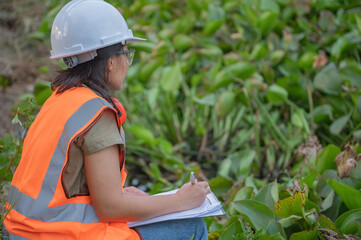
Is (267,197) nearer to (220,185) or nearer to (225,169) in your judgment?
(220,185)

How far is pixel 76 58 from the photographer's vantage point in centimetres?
127

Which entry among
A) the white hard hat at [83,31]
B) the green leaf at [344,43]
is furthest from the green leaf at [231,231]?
the green leaf at [344,43]

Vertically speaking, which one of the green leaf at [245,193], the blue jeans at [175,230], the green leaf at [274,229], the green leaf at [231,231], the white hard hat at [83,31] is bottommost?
the green leaf at [245,193]

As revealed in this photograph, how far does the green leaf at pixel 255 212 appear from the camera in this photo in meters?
1.64

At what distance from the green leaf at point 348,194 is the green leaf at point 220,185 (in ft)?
1.87

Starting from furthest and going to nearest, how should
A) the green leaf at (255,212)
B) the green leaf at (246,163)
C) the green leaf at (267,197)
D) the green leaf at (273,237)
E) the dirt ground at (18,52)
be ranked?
the dirt ground at (18,52), the green leaf at (246,163), the green leaf at (267,197), the green leaf at (255,212), the green leaf at (273,237)

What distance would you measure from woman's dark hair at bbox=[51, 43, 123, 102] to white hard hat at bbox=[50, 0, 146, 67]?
20 mm

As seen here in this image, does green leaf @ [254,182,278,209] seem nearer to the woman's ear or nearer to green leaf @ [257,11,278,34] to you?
the woman's ear

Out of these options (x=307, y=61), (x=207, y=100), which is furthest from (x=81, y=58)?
(x=307, y=61)

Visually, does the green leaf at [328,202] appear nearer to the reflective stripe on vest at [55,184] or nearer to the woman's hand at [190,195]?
the woman's hand at [190,195]

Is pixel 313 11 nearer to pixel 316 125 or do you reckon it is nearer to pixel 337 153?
pixel 316 125

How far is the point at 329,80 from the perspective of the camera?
2713mm

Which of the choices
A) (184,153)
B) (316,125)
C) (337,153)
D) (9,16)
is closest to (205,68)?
(184,153)

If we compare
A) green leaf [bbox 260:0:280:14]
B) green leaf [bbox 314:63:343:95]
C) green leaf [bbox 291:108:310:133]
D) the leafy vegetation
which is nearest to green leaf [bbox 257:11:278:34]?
the leafy vegetation
